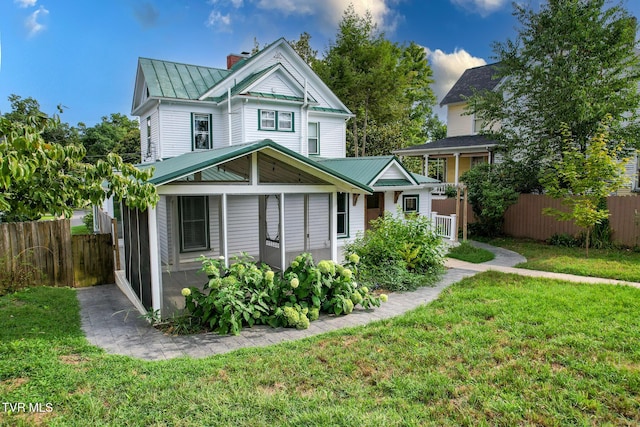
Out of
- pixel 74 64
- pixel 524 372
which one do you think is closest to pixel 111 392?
pixel 524 372

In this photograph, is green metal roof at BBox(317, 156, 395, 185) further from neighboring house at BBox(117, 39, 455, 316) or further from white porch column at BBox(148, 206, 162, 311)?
white porch column at BBox(148, 206, 162, 311)

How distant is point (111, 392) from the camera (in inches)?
169

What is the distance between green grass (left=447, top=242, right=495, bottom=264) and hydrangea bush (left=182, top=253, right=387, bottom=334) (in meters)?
5.96

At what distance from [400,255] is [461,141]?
13.7 m

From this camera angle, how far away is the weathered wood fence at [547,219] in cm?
1312

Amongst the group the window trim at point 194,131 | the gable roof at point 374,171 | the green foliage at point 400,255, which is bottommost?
the green foliage at point 400,255

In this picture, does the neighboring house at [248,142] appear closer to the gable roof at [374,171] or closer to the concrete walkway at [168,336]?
the gable roof at [374,171]

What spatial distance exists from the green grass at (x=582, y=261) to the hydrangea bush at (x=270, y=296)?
20.2ft

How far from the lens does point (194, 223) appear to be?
12453 mm

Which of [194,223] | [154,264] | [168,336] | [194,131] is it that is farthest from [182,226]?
[168,336]

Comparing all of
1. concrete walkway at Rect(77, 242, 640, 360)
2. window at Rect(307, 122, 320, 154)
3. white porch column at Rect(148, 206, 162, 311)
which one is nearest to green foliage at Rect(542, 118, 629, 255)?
concrete walkway at Rect(77, 242, 640, 360)

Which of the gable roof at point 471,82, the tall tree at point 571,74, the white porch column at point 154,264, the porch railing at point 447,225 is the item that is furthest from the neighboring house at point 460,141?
the white porch column at point 154,264

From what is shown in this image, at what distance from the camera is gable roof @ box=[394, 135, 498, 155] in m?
19.8

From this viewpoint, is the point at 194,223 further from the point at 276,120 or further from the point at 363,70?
the point at 363,70
